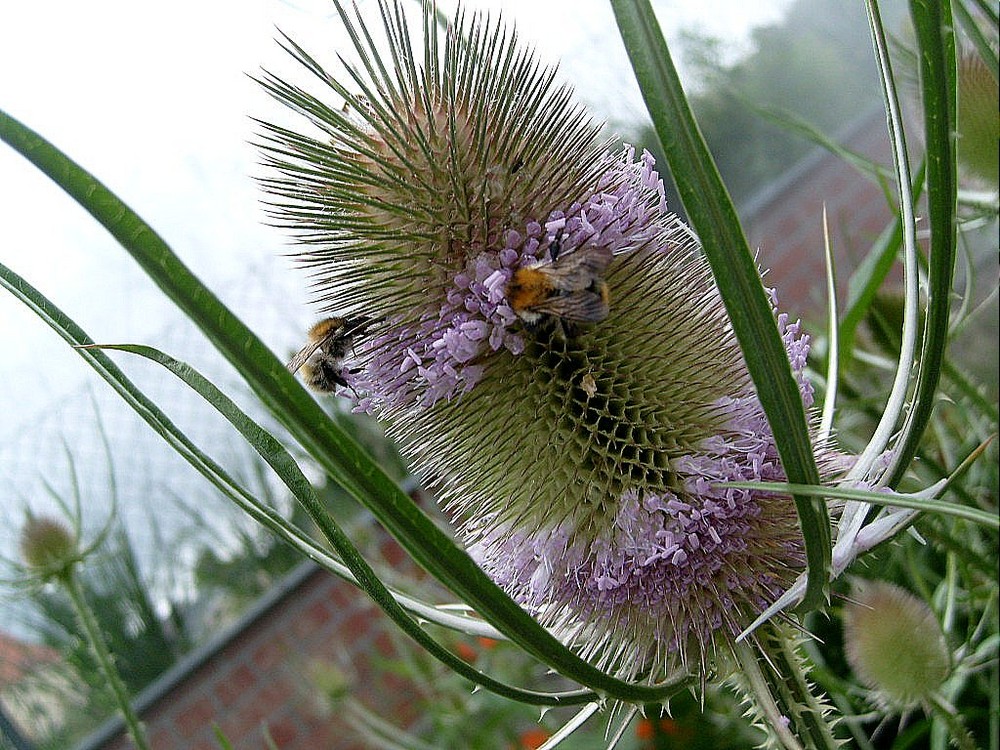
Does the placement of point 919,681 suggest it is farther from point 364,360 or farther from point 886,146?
point 886,146

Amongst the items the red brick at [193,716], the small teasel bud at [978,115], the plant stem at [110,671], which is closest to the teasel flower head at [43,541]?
the plant stem at [110,671]

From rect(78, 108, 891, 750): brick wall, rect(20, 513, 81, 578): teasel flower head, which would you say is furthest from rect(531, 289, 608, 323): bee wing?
rect(78, 108, 891, 750): brick wall

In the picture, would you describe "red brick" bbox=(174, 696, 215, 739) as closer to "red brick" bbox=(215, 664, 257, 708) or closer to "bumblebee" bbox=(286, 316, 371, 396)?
"red brick" bbox=(215, 664, 257, 708)

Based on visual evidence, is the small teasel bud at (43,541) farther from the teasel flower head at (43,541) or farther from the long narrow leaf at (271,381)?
the long narrow leaf at (271,381)

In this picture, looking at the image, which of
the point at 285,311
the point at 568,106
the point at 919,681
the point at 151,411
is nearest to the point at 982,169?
the point at 919,681

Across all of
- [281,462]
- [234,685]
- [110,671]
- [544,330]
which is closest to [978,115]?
[544,330]

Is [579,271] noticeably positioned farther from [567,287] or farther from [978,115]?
[978,115]
